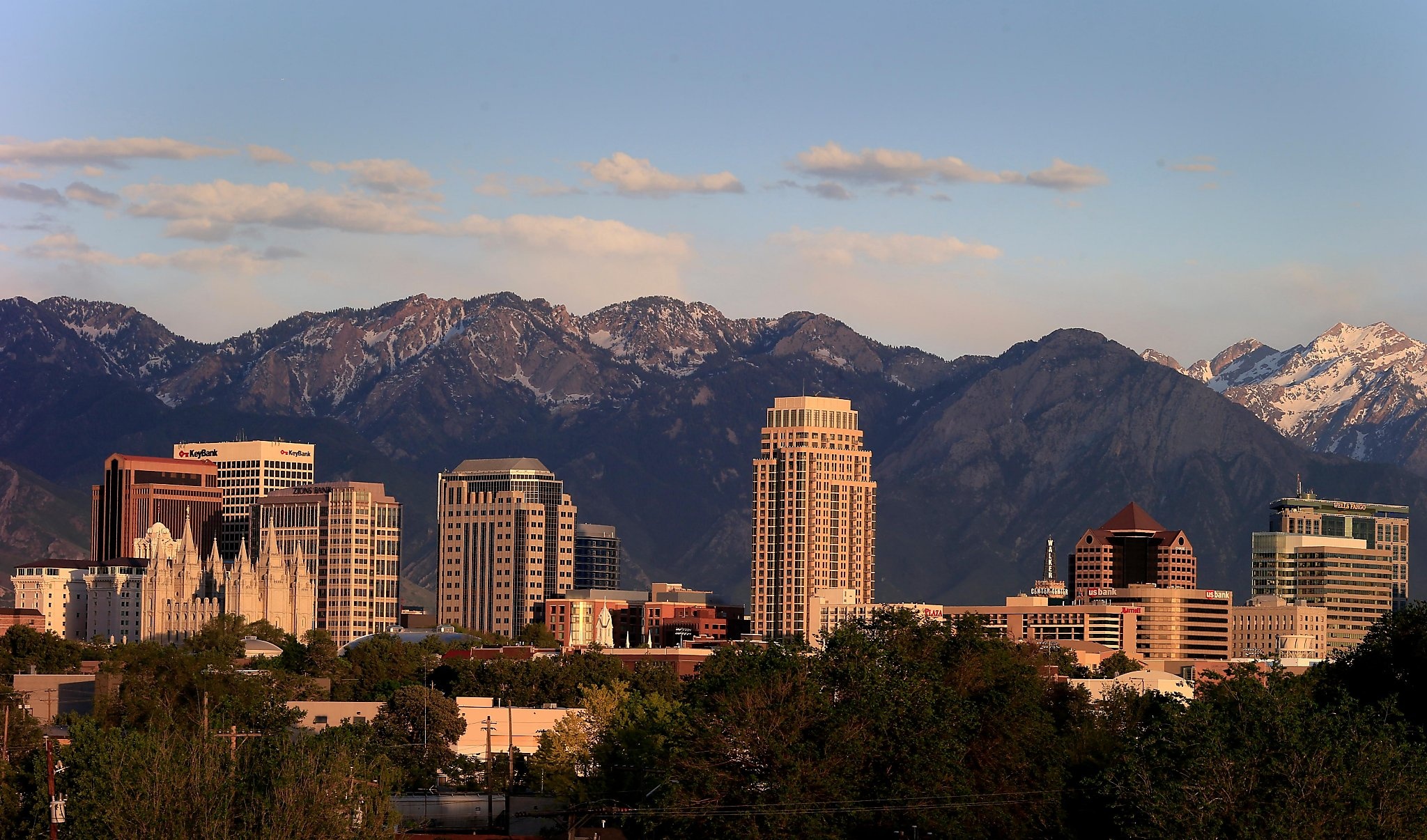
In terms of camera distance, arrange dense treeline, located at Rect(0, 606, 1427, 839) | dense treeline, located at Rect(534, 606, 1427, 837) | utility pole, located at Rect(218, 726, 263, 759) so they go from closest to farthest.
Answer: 1. dense treeline, located at Rect(534, 606, 1427, 837)
2. dense treeline, located at Rect(0, 606, 1427, 839)
3. utility pole, located at Rect(218, 726, 263, 759)

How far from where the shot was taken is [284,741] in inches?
6383

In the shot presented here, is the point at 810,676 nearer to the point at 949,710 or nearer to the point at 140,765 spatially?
the point at 949,710

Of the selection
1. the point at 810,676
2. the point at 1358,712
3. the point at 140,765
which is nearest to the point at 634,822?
the point at 810,676

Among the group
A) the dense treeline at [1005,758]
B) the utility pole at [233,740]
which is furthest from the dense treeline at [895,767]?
the utility pole at [233,740]

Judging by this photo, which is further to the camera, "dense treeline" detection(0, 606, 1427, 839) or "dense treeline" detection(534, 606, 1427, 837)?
"dense treeline" detection(0, 606, 1427, 839)

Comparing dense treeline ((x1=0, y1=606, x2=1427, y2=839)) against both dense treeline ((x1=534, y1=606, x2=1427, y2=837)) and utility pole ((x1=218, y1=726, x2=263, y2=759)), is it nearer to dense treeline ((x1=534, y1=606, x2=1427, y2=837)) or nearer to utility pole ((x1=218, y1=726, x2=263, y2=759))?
dense treeline ((x1=534, y1=606, x2=1427, y2=837))

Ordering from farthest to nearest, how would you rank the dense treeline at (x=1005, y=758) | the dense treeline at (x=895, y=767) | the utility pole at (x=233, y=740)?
the utility pole at (x=233, y=740) → the dense treeline at (x=895, y=767) → the dense treeline at (x=1005, y=758)

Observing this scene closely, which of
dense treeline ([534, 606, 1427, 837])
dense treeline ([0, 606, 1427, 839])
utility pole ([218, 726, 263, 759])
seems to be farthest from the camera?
utility pole ([218, 726, 263, 759])

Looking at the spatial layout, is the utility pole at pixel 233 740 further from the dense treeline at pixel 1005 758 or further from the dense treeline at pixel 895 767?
the dense treeline at pixel 1005 758

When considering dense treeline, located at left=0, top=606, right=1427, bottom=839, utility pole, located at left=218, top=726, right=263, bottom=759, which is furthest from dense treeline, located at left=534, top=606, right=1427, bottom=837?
utility pole, located at left=218, top=726, right=263, bottom=759

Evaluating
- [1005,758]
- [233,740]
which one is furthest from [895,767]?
[233,740]

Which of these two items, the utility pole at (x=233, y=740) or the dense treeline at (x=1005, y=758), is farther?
the utility pole at (x=233, y=740)

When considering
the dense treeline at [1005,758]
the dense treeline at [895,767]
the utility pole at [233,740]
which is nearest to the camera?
the dense treeline at [1005,758]

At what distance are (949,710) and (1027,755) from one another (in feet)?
36.1
